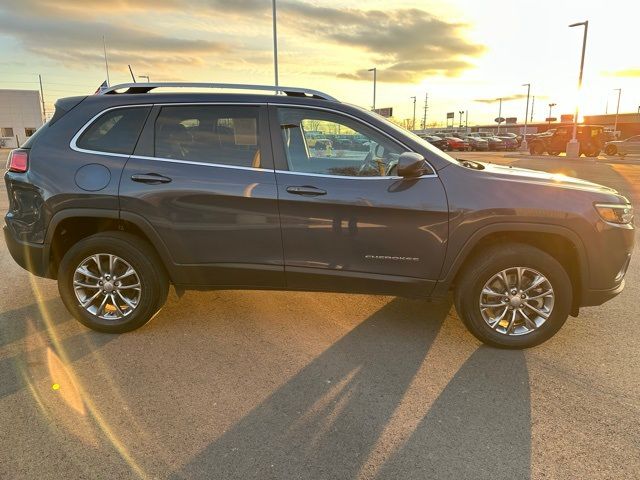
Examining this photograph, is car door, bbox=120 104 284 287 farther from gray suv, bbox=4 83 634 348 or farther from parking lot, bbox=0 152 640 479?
parking lot, bbox=0 152 640 479

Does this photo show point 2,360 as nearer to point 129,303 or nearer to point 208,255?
point 129,303

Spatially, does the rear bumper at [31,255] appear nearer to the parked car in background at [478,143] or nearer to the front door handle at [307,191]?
the front door handle at [307,191]

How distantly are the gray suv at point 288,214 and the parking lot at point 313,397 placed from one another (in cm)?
41

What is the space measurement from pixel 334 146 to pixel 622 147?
2930cm

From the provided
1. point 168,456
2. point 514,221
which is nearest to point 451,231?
point 514,221

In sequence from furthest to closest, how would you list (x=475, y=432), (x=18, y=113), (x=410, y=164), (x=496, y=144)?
(x=18, y=113), (x=496, y=144), (x=410, y=164), (x=475, y=432)

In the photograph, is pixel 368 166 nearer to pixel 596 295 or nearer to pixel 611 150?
pixel 596 295

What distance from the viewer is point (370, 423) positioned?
104 inches

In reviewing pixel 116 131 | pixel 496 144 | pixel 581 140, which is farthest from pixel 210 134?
pixel 496 144

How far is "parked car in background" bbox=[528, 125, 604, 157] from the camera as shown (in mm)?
26766

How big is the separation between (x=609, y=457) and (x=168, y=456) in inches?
88.9

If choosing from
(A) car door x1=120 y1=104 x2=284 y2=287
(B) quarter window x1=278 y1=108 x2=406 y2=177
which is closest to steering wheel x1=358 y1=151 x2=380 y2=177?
(B) quarter window x1=278 y1=108 x2=406 y2=177

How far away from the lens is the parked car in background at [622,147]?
26.9 m

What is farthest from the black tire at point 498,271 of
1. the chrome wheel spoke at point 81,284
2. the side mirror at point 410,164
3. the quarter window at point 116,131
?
the chrome wheel spoke at point 81,284
